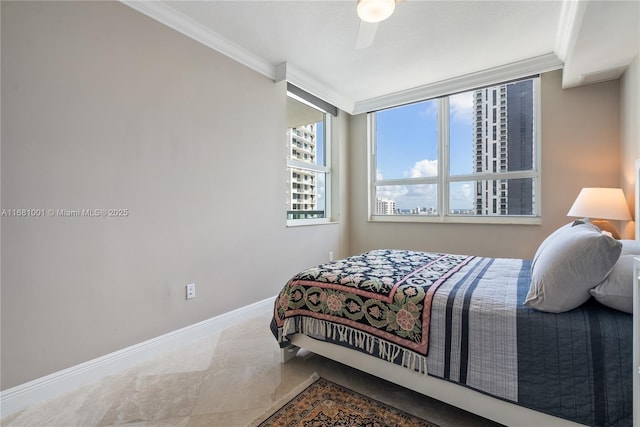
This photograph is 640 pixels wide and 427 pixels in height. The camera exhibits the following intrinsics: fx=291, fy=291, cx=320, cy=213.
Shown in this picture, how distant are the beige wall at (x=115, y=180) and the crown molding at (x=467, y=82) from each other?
5.96ft

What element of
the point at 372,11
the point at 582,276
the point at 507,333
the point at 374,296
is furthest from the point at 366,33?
the point at 507,333

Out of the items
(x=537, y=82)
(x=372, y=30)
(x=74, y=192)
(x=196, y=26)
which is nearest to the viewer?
(x=74, y=192)

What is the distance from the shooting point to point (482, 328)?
4.18ft

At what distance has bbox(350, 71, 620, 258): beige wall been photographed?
2.75 meters

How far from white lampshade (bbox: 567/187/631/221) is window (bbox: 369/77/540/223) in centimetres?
76

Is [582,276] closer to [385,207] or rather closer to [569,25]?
[569,25]

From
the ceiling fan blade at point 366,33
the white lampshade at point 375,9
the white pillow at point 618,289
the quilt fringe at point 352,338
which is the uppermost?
the ceiling fan blade at point 366,33

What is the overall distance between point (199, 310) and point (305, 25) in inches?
99.4

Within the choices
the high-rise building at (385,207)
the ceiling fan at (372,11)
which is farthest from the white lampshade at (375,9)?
the high-rise building at (385,207)

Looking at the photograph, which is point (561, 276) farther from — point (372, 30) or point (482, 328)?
point (372, 30)

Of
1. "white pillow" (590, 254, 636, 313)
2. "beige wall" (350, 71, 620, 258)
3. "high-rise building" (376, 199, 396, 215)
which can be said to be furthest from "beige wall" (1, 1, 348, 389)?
"beige wall" (350, 71, 620, 258)

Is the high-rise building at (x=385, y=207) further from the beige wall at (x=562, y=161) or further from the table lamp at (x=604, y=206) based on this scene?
the table lamp at (x=604, y=206)

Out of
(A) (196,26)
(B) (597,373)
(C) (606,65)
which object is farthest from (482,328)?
(A) (196,26)

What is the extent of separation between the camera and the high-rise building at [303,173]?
3.56 meters
